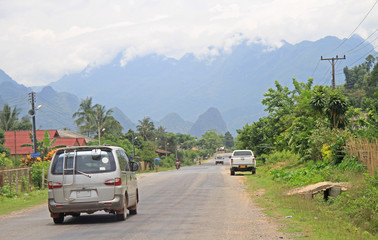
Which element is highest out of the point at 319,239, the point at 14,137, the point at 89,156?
the point at 14,137

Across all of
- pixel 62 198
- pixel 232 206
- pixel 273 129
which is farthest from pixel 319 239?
pixel 273 129

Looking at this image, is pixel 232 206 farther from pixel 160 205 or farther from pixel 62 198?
pixel 62 198

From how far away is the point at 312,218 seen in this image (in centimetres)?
1333

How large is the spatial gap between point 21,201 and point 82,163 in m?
11.7

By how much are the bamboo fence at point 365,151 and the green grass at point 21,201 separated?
13097mm

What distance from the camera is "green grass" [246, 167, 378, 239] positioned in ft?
35.2

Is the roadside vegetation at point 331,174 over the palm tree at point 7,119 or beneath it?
beneath

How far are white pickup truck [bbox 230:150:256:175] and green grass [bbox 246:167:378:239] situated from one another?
2042cm

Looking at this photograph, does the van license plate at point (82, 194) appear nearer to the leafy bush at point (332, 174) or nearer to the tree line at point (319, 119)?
the leafy bush at point (332, 174)

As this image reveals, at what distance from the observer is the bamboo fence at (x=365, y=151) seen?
1934cm

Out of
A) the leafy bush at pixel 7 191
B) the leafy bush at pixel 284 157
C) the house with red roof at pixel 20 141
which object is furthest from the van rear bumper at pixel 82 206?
the house with red roof at pixel 20 141

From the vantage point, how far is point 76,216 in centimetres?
1516

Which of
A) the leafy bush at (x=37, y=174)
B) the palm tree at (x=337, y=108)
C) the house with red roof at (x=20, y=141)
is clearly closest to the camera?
the palm tree at (x=337, y=108)

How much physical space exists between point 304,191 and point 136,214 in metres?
6.03
